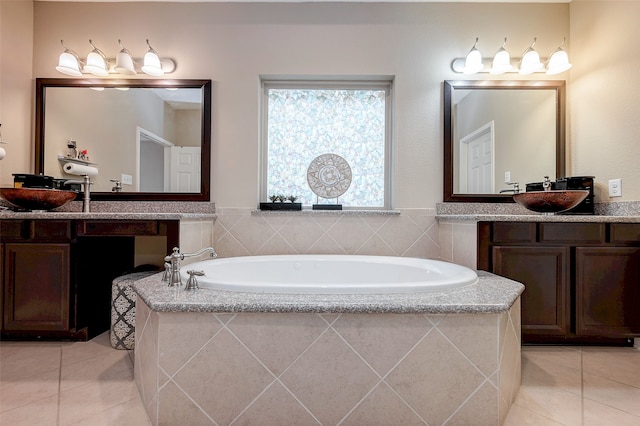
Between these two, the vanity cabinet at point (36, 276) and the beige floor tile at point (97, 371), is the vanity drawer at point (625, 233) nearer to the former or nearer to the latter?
the beige floor tile at point (97, 371)

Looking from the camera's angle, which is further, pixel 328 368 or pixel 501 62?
pixel 501 62

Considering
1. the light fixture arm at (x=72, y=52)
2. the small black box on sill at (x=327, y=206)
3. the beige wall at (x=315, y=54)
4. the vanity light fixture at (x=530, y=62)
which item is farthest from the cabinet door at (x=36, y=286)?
the vanity light fixture at (x=530, y=62)

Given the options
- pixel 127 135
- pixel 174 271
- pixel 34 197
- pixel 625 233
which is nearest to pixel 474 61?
pixel 625 233

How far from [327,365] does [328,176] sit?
62.0 inches

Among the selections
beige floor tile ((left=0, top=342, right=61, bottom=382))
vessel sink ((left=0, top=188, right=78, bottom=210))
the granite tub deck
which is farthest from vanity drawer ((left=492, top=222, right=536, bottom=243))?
vessel sink ((left=0, top=188, right=78, bottom=210))

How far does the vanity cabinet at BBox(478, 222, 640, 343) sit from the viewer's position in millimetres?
1713

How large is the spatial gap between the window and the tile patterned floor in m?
1.45

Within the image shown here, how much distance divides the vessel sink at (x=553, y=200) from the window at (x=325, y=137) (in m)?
0.99

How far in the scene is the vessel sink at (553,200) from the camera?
179cm

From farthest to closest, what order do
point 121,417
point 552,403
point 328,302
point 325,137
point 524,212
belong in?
point 325,137, point 524,212, point 552,403, point 121,417, point 328,302

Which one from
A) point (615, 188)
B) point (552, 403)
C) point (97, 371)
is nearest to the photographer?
point (552, 403)

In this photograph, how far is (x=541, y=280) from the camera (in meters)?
1.73

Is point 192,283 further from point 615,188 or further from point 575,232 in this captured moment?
point 615,188

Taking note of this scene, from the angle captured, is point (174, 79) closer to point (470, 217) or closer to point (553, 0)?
point (470, 217)
